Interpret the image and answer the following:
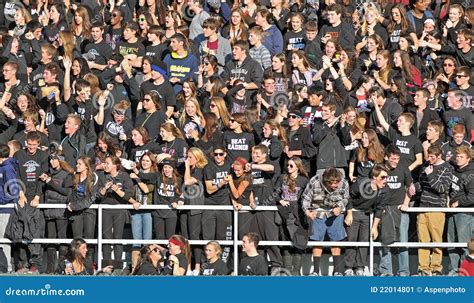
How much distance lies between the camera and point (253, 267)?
23203mm

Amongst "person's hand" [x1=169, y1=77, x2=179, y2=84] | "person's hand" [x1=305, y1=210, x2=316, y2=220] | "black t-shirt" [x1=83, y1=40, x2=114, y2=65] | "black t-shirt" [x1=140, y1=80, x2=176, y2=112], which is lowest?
"person's hand" [x1=305, y1=210, x2=316, y2=220]

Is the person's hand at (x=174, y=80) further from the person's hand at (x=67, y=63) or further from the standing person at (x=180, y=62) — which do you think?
the person's hand at (x=67, y=63)

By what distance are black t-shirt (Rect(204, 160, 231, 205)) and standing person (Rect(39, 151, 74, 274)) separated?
6.30 ft

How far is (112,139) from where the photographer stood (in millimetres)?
24375

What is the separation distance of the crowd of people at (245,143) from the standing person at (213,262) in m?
0.03

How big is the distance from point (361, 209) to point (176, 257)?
104 inches

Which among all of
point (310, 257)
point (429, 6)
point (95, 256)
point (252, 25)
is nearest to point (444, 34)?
point (429, 6)

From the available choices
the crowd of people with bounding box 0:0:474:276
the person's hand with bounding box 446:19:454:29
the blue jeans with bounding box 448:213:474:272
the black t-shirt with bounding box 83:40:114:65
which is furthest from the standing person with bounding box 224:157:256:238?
the person's hand with bounding box 446:19:454:29

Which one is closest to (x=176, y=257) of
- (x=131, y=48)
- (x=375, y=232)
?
(x=375, y=232)

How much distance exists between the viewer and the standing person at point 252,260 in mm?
23156

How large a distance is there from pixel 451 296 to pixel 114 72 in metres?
6.94

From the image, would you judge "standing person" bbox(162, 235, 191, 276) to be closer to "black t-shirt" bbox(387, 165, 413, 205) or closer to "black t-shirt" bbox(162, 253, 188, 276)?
"black t-shirt" bbox(162, 253, 188, 276)

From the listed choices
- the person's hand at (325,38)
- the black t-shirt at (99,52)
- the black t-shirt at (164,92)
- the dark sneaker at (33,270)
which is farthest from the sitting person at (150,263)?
the person's hand at (325,38)

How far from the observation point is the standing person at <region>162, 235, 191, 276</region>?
23.0 m
